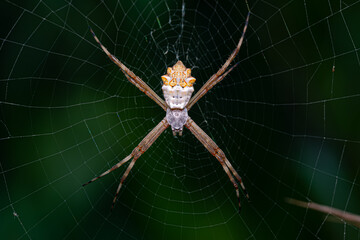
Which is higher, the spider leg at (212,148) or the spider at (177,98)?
the spider at (177,98)

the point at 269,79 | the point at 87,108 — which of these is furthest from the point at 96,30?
the point at 269,79

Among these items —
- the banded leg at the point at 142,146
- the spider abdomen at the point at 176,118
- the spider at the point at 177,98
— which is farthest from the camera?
the spider abdomen at the point at 176,118

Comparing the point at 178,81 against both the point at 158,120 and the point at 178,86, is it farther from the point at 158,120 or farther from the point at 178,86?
the point at 158,120

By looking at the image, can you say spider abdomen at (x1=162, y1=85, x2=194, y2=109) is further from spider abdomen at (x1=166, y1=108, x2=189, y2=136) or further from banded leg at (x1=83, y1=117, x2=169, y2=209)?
banded leg at (x1=83, y1=117, x2=169, y2=209)

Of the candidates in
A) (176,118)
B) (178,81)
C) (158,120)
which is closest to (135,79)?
(178,81)

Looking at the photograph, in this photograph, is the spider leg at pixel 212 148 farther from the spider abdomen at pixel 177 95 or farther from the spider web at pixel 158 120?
the spider abdomen at pixel 177 95

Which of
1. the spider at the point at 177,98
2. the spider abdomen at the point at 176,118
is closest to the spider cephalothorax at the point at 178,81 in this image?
the spider at the point at 177,98
